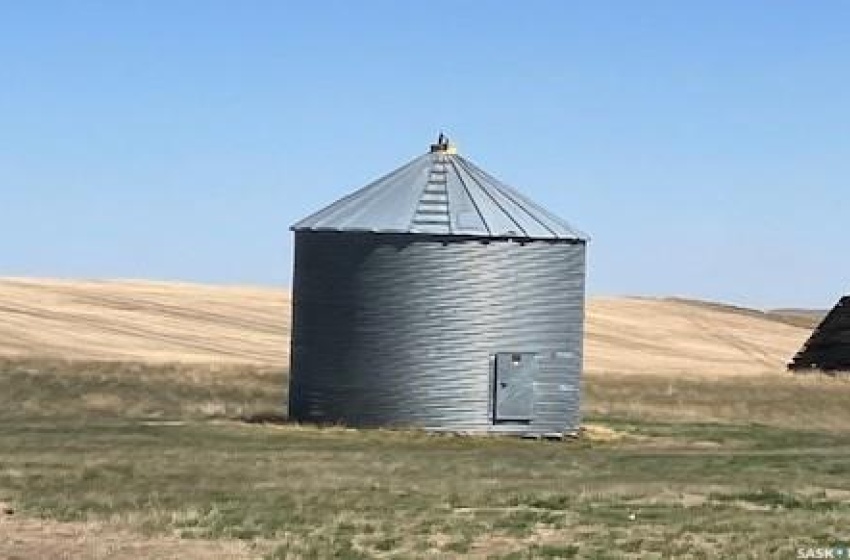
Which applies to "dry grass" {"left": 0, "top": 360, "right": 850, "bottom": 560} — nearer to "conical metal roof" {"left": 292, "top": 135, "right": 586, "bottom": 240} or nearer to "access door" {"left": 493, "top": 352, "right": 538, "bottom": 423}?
"access door" {"left": 493, "top": 352, "right": 538, "bottom": 423}

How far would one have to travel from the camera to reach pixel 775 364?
80875 mm

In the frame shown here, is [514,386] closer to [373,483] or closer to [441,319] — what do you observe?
[441,319]

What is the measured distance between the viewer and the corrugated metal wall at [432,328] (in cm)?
3834

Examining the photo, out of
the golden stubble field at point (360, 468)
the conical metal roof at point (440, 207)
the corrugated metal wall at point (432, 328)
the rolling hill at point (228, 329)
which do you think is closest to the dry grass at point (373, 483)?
the golden stubble field at point (360, 468)

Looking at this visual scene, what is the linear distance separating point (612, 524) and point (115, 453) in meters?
12.3

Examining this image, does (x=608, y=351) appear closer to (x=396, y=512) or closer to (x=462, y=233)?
(x=462, y=233)

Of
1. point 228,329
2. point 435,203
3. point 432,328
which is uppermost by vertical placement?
point 435,203

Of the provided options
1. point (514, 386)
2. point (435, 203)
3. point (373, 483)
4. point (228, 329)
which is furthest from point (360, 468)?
point (228, 329)

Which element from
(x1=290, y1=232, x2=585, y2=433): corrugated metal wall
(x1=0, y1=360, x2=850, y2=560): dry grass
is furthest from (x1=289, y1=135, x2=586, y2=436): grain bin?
(x1=0, y1=360, x2=850, y2=560): dry grass

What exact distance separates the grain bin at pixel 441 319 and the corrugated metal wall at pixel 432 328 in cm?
2

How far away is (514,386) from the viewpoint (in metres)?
38.7

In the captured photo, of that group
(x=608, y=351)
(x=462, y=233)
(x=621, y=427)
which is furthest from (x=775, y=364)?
(x=462, y=233)

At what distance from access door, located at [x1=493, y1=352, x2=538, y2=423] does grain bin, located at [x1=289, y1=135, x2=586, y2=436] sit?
0.03 m

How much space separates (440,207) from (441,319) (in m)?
2.88
